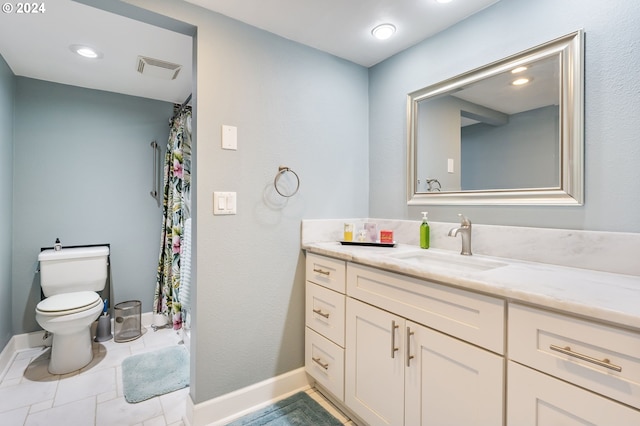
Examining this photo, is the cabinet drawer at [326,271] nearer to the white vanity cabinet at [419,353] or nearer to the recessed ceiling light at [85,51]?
the white vanity cabinet at [419,353]

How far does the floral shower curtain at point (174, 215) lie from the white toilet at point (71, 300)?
48 cm

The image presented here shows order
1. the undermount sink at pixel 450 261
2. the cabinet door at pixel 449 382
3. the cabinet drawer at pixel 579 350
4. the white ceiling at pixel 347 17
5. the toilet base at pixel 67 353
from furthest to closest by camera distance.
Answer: the toilet base at pixel 67 353
the white ceiling at pixel 347 17
the undermount sink at pixel 450 261
the cabinet door at pixel 449 382
the cabinet drawer at pixel 579 350

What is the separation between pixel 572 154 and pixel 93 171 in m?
3.40

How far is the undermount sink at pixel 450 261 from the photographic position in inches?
55.6

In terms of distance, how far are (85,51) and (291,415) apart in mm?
2614

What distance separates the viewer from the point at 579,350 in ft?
2.63

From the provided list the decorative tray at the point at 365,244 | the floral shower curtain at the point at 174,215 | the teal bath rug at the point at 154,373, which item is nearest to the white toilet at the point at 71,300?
the teal bath rug at the point at 154,373

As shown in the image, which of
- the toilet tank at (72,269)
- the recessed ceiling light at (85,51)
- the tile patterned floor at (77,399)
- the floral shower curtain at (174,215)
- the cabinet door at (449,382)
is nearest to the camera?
the cabinet door at (449,382)

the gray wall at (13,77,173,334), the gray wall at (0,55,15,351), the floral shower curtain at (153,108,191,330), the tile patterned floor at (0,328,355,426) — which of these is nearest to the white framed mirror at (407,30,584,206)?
the tile patterned floor at (0,328,355,426)

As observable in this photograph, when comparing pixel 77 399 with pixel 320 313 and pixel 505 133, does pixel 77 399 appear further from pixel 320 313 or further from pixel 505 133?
pixel 505 133

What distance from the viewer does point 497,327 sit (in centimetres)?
96

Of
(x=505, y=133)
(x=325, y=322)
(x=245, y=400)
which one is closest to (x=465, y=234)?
(x=505, y=133)

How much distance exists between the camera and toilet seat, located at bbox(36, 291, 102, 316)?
2.04m

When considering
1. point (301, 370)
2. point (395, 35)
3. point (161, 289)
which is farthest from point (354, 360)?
point (161, 289)
